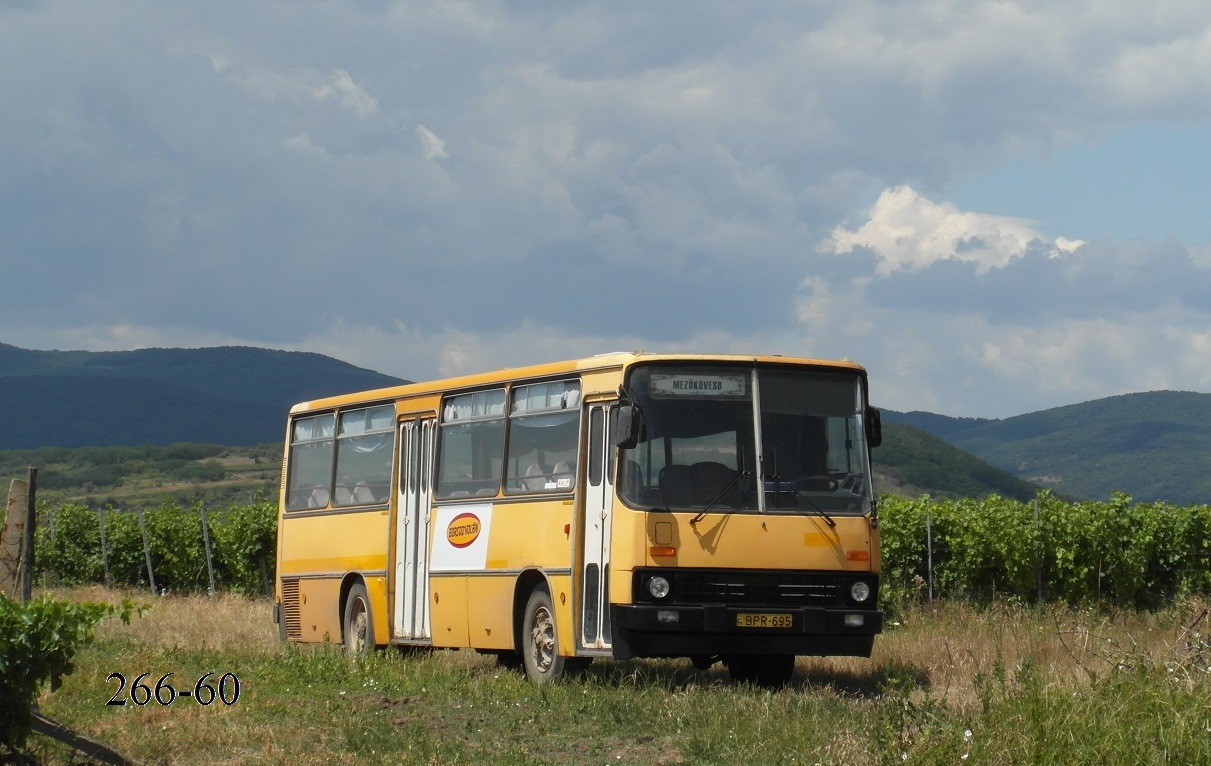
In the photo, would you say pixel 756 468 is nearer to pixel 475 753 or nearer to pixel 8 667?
pixel 475 753

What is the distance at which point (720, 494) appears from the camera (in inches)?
542

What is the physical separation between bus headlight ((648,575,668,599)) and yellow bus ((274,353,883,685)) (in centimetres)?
2

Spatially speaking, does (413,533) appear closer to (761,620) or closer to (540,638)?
(540,638)

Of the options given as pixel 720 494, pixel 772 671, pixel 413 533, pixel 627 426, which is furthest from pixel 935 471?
pixel 627 426

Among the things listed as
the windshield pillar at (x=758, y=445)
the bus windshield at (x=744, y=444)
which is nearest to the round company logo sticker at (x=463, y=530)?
the bus windshield at (x=744, y=444)

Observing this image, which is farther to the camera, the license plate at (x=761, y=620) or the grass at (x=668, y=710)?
the license plate at (x=761, y=620)

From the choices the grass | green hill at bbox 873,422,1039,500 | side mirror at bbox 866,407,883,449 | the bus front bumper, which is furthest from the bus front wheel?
green hill at bbox 873,422,1039,500

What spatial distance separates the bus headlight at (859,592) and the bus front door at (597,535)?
209 cm

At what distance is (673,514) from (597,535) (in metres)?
0.82

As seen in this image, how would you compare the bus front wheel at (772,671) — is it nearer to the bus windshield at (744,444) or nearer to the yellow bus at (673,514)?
the yellow bus at (673,514)

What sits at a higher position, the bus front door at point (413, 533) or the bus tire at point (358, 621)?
the bus front door at point (413, 533)

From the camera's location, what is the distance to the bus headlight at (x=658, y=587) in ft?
44.3

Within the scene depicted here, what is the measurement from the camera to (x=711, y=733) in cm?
1076

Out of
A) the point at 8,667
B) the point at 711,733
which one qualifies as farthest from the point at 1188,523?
the point at 8,667
